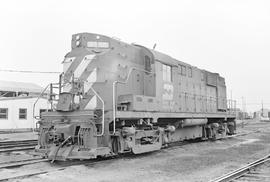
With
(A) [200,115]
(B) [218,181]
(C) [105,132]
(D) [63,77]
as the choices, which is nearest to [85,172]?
(C) [105,132]

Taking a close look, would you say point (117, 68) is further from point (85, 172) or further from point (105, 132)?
point (85, 172)

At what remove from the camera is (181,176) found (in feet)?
20.6

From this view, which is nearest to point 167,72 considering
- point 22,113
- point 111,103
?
point 111,103

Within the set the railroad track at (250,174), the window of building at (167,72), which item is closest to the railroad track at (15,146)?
the window of building at (167,72)

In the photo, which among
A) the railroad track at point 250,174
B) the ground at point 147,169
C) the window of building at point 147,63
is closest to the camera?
the railroad track at point 250,174

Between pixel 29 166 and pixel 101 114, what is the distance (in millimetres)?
2209

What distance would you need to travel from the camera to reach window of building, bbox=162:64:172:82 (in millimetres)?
10353

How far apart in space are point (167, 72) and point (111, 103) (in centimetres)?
290

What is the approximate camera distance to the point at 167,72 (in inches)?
418

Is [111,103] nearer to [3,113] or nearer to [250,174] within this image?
[250,174]

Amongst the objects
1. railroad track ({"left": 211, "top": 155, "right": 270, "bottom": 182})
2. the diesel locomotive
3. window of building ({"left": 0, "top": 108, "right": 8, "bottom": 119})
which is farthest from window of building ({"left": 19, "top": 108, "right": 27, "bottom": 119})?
railroad track ({"left": 211, "top": 155, "right": 270, "bottom": 182})

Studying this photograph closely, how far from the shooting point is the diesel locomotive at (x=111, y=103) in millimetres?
7641

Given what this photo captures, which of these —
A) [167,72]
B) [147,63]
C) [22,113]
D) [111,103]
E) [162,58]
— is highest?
[162,58]

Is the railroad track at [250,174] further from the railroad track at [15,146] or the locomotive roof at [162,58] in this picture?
the railroad track at [15,146]
